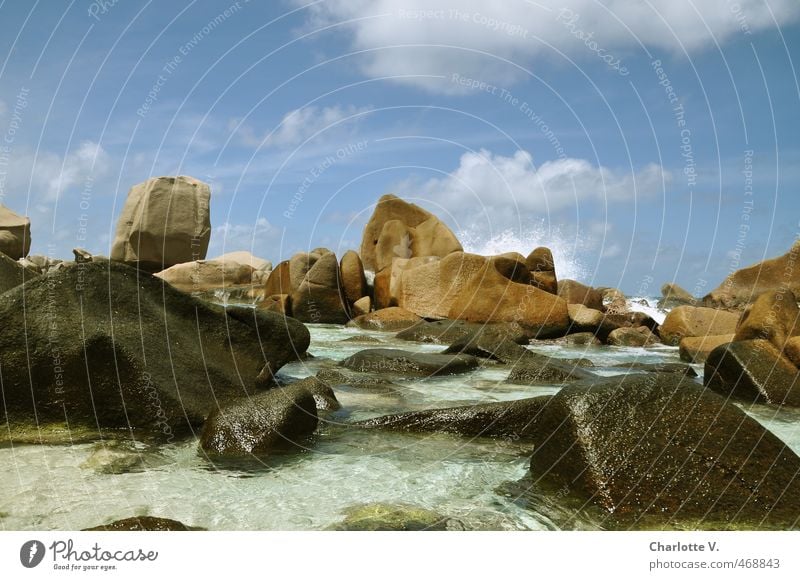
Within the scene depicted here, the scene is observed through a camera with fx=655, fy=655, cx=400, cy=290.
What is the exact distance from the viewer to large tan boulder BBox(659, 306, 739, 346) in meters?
16.5

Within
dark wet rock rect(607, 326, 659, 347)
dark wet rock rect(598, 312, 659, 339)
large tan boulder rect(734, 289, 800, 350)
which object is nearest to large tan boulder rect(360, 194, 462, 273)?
dark wet rock rect(598, 312, 659, 339)

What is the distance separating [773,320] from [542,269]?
34.0 ft

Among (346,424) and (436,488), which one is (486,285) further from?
(436,488)

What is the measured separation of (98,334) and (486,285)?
13.2 meters

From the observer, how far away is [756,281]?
28.4 metres

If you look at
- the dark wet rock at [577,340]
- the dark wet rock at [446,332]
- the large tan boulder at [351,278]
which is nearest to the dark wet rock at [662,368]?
the dark wet rock at [446,332]

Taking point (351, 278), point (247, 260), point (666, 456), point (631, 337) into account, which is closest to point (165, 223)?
point (247, 260)

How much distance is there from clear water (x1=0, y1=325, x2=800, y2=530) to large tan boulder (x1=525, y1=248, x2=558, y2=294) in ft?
44.8

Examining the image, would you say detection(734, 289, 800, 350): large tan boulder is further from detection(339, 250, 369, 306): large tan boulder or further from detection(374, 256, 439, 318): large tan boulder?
detection(339, 250, 369, 306): large tan boulder

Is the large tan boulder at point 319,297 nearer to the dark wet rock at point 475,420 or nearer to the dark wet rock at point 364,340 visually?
the dark wet rock at point 364,340

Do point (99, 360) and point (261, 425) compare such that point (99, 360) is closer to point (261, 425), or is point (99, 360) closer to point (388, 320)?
point (261, 425)

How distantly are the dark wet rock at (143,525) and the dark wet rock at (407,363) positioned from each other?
21.8 feet

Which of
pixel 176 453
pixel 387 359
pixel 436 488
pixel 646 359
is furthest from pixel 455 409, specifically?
pixel 646 359

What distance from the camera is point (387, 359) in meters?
10.5
